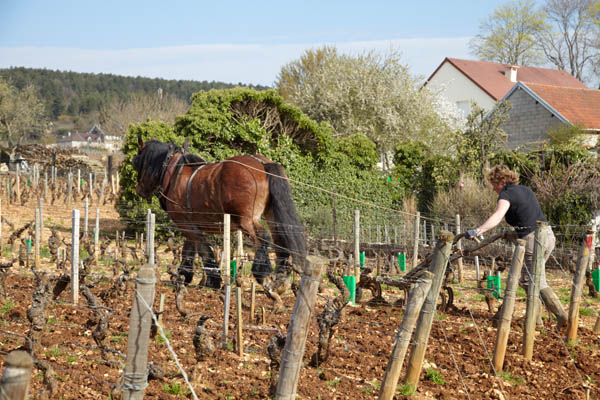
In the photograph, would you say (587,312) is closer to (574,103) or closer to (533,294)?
(533,294)

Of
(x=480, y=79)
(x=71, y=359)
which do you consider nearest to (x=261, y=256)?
(x=71, y=359)

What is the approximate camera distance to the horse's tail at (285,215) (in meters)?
7.86

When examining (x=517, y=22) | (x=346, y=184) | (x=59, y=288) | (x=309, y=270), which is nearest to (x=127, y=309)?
(x=59, y=288)

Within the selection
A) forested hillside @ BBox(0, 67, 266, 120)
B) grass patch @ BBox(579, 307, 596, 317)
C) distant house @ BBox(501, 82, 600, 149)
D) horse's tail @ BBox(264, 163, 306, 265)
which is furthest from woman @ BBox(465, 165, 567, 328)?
forested hillside @ BBox(0, 67, 266, 120)

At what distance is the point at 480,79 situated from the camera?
38.3 m

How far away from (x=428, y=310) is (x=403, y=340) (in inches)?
17.2

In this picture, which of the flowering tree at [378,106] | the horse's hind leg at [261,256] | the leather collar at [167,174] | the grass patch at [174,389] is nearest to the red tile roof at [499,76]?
the flowering tree at [378,106]

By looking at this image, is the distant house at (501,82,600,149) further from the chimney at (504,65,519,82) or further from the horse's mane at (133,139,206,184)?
the horse's mane at (133,139,206,184)

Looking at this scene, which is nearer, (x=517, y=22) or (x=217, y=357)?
(x=217, y=357)

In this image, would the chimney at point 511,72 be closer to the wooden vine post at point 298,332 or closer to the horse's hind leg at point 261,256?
the horse's hind leg at point 261,256

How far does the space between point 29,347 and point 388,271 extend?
8518 millimetres

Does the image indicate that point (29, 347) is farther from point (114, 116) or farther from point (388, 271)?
point (114, 116)

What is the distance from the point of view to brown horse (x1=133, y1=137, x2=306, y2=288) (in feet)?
26.8

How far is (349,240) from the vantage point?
15586 mm
